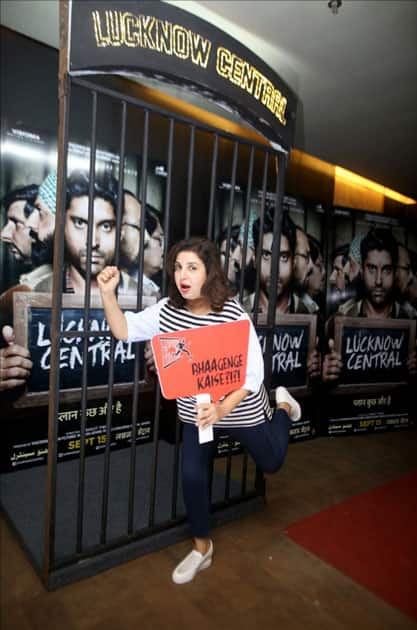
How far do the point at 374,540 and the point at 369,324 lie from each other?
6.15 ft

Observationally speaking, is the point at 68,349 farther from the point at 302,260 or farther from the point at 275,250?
the point at 302,260

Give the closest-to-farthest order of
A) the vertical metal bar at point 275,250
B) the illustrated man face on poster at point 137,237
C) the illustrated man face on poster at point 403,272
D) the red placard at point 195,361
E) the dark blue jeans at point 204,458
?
1. the red placard at point 195,361
2. the dark blue jeans at point 204,458
3. the vertical metal bar at point 275,250
4. the illustrated man face on poster at point 137,237
5. the illustrated man face on poster at point 403,272

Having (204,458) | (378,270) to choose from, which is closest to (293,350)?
(378,270)

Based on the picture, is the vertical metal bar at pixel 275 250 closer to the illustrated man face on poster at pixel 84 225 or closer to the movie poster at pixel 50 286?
the movie poster at pixel 50 286

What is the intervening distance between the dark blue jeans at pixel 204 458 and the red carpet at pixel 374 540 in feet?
1.68

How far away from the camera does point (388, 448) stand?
10.7ft

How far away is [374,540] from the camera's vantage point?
78.8 inches

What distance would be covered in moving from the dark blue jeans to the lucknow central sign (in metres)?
1.36

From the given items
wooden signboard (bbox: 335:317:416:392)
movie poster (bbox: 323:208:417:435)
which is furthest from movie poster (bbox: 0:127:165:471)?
wooden signboard (bbox: 335:317:416:392)

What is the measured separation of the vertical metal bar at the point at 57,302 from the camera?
1.44 meters

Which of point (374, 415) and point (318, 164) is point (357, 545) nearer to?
point (374, 415)

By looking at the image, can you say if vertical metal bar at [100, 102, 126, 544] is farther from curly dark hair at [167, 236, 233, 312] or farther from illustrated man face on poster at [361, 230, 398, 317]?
illustrated man face on poster at [361, 230, 398, 317]

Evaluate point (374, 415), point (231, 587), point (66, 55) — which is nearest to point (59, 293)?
point (66, 55)

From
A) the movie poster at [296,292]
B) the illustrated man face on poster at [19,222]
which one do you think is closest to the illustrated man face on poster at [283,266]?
the movie poster at [296,292]
